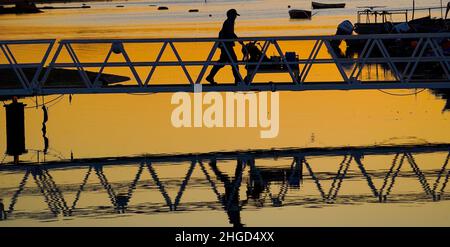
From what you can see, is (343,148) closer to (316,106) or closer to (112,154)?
(112,154)

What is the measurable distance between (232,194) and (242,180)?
5.45 ft

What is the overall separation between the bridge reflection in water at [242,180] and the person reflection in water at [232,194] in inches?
0.6

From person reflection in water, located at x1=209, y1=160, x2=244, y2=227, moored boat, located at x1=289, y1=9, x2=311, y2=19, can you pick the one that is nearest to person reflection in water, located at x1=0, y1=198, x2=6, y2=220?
person reflection in water, located at x1=209, y1=160, x2=244, y2=227

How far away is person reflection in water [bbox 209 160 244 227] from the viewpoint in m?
22.4

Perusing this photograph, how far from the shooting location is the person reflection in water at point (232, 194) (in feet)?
73.3

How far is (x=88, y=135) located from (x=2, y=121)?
228 inches

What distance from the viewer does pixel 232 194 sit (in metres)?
24.9

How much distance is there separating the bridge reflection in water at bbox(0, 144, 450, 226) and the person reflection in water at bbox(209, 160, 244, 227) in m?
0.02

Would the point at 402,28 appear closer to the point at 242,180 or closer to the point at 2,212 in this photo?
the point at 242,180

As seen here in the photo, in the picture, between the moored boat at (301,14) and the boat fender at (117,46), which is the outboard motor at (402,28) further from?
the moored boat at (301,14)

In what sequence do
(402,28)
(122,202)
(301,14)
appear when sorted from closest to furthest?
(122,202)
(402,28)
(301,14)

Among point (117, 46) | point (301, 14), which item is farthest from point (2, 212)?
point (301, 14)

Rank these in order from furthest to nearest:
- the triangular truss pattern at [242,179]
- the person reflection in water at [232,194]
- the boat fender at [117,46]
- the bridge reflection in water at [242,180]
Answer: the boat fender at [117,46] < the triangular truss pattern at [242,179] < the bridge reflection in water at [242,180] < the person reflection in water at [232,194]

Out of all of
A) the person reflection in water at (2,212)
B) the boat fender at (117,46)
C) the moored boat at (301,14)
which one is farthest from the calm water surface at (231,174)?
the moored boat at (301,14)
